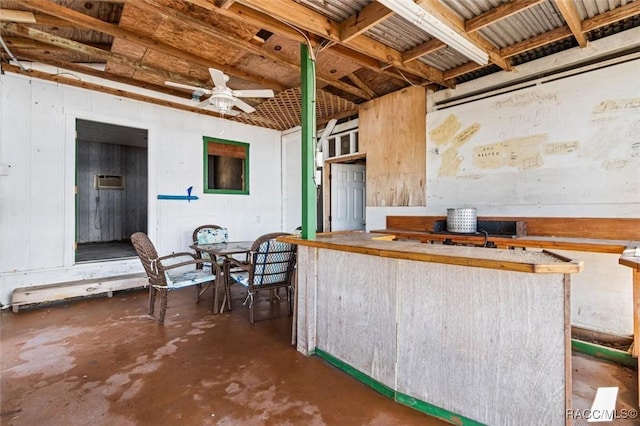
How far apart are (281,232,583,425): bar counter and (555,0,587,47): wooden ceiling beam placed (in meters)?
1.91

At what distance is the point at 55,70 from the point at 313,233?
4.36 meters

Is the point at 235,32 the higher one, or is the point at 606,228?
the point at 235,32

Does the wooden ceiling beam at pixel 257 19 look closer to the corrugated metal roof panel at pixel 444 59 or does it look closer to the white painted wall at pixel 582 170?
the corrugated metal roof panel at pixel 444 59

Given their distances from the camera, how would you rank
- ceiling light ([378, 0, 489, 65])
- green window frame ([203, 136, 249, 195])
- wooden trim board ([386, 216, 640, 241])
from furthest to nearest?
green window frame ([203, 136, 249, 195]) → wooden trim board ([386, 216, 640, 241]) → ceiling light ([378, 0, 489, 65])

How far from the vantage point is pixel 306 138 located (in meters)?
2.72

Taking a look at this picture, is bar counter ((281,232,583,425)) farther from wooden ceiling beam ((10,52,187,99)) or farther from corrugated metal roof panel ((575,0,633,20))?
wooden ceiling beam ((10,52,187,99))

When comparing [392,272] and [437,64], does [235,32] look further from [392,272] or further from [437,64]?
[392,272]

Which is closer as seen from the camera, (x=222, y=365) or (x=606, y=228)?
(x=222, y=365)

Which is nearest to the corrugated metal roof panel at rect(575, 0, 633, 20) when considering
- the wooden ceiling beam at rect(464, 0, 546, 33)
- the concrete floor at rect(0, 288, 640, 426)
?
the wooden ceiling beam at rect(464, 0, 546, 33)

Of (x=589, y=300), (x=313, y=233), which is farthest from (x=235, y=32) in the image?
(x=589, y=300)

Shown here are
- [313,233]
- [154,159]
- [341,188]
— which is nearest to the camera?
[313,233]

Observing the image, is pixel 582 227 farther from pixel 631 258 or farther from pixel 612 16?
pixel 612 16

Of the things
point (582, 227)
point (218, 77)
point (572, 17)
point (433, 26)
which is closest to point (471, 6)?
point (433, 26)

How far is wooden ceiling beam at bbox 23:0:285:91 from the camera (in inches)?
108
